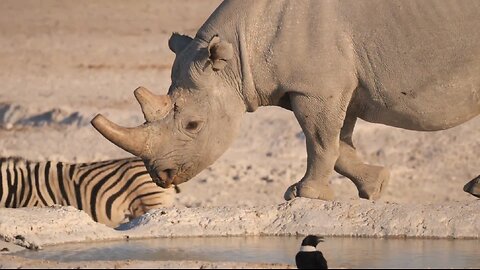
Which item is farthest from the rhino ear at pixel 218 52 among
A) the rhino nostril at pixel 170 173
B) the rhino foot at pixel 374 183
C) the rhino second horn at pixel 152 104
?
the rhino foot at pixel 374 183

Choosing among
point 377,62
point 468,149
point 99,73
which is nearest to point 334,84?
point 377,62

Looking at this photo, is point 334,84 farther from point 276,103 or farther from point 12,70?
point 12,70

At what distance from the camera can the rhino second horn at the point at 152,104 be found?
1010cm

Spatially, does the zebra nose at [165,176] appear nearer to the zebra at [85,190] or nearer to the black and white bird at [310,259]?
the black and white bird at [310,259]

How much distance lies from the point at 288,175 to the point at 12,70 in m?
7.26

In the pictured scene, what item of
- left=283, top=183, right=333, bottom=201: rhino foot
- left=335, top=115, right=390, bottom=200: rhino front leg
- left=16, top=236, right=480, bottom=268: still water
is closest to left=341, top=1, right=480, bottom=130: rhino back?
left=335, top=115, right=390, bottom=200: rhino front leg

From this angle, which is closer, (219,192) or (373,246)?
(373,246)

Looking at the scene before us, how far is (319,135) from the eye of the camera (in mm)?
10242

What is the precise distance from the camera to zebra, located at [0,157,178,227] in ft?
45.0

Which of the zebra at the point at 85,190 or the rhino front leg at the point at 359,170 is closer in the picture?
the rhino front leg at the point at 359,170

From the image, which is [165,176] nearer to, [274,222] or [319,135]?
[274,222]

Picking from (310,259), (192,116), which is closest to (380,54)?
(192,116)

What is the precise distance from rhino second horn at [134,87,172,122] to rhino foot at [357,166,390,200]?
1.44 meters

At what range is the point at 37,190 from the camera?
13766 mm
